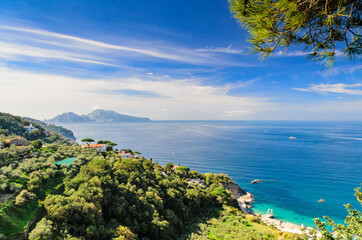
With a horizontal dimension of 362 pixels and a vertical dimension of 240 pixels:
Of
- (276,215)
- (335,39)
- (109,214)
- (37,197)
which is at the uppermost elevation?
(335,39)

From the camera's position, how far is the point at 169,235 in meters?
21.9

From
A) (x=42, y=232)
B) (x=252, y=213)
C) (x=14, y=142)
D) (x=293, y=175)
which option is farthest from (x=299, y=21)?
(x=293, y=175)

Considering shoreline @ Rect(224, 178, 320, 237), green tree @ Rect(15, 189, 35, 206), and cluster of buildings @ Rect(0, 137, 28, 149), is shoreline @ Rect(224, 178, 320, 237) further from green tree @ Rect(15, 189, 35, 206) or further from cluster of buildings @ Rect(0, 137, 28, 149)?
cluster of buildings @ Rect(0, 137, 28, 149)

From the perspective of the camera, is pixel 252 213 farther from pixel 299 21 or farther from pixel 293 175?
pixel 299 21

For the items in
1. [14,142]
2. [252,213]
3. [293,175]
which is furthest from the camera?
[293,175]

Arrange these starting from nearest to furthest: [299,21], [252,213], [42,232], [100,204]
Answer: [299,21] < [42,232] < [100,204] < [252,213]

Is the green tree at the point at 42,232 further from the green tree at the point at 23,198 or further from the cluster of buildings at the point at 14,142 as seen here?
the cluster of buildings at the point at 14,142

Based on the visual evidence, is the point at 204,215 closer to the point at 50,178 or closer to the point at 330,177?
the point at 50,178

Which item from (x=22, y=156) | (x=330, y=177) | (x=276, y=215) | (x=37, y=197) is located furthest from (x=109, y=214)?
(x=330, y=177)

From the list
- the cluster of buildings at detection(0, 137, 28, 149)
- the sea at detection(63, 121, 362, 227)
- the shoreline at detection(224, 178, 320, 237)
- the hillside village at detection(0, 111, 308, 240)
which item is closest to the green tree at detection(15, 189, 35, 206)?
the hillside village at detection(0, 111, 308, 240)

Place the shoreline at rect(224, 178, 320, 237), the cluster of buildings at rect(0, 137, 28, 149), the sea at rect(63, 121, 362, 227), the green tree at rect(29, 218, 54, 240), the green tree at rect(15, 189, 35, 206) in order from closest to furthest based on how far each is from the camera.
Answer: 1. the green tree at rect(29, 218, 54, 240)
2. the green tree at rect(15, 189, 35, 206)
3. the shoreline at rect(224, 178, 320, 237)
4. the cluster of buildings at rect(0, 137, 28, 149)
5. the sea at rect(63, 121, 362, 227)

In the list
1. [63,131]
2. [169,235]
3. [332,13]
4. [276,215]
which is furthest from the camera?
[63,131]

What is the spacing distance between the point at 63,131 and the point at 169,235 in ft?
533

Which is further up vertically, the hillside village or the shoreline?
the hillside village
